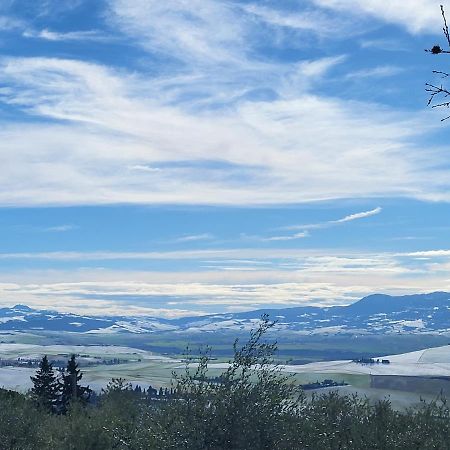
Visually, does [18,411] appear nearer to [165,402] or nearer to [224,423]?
[165,402]

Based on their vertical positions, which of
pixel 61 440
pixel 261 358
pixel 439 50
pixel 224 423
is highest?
pixel 439 50

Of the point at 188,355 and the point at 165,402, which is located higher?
the point at 188,355

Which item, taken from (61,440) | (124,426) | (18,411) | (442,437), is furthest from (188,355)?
(18,411)

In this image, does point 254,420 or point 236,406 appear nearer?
point 254,420

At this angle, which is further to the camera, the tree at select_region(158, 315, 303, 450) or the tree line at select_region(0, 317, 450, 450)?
the tree line at select_region(0, 317, 450, 450)

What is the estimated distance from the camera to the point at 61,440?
49531mm

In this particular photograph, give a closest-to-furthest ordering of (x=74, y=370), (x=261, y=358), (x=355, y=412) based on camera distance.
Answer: (x=261, y=358)
(x=355, y=412)
(x=74, y=370)

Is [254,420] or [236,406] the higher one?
[236,406]

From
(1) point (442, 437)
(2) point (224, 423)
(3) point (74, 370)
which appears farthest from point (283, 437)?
(3) point (74, 370)

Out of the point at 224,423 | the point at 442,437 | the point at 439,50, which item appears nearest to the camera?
the point at 439,50

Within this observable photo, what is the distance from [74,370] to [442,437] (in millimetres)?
61830

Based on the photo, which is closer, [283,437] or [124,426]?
[283,437]

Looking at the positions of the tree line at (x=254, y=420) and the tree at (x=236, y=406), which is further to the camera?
the tree line at (x=254, y=420)

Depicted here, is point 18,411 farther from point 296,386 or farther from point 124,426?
point 296,386
